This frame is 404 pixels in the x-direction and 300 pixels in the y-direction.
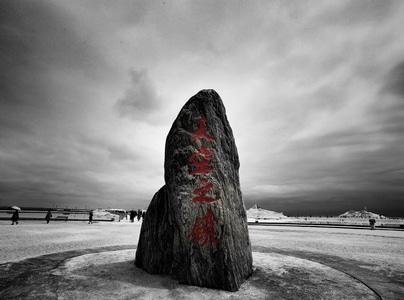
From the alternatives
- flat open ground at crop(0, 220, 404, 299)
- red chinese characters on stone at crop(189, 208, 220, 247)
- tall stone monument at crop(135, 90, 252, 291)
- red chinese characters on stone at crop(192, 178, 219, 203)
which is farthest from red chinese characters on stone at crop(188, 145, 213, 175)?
flat open ground at crop(0, 220, 404, 299)

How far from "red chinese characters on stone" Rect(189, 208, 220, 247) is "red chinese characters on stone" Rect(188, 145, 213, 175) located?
1143 mm

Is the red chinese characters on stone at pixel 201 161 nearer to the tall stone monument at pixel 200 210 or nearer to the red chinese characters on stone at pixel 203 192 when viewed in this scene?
the tall stone monument at pixel 200 210

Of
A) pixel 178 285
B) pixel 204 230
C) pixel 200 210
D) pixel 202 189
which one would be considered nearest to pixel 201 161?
pixel 202 189

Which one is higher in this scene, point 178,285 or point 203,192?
point 203,192

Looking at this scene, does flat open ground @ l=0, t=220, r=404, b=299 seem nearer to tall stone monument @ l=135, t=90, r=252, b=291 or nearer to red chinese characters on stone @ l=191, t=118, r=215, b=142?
tall stone monument @ l=135, t=90, r=252, b=291

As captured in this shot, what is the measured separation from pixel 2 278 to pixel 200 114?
6.16 meters

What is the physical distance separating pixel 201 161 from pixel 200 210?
1.24 meters

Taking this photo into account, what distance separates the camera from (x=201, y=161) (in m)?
6.14

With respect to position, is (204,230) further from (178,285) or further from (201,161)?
(201,161)

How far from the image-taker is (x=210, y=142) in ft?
21.0

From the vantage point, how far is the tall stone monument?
5277 mm

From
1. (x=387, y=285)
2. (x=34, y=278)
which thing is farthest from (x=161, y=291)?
(x=387, y=285)

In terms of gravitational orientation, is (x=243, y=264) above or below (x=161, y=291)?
above

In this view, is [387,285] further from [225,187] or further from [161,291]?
[161,291]
